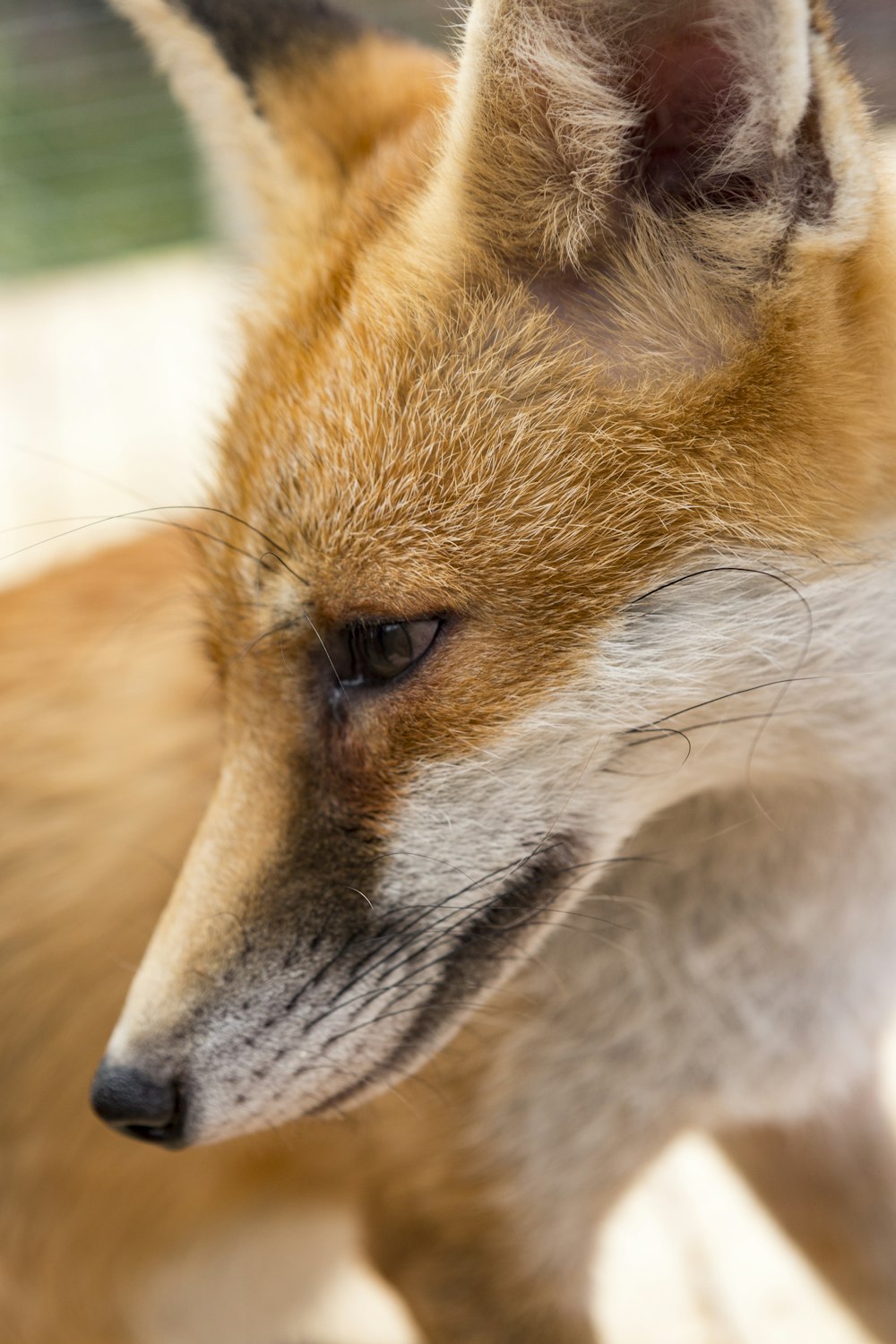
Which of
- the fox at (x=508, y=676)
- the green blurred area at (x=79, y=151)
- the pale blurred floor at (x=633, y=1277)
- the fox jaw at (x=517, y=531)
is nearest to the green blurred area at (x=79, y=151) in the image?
the green blurred area at (x=79, y=151)

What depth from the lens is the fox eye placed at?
1432mm

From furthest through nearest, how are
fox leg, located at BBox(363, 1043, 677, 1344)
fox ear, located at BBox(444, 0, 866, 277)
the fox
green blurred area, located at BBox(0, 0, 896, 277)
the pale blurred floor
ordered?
green blurred area, located at BBox(0, 0, 896, 277), the pale blurred floor, fox leg, located at BBox(363, 1043, 677, 1344), the fox, fox ear, located at BBox(444, 0, 866, 277)

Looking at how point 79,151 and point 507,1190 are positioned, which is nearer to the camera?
point 507,1190

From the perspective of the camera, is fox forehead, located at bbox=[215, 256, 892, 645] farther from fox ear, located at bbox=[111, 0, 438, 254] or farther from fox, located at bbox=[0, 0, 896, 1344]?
fox ear, located at bbox=[111, 0, 438, 254]

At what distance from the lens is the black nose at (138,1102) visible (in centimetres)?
149

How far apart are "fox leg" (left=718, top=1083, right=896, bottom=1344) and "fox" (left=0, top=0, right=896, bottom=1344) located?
357 mm

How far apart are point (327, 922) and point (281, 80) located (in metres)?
1.39

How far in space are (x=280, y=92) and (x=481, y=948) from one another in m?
1.42

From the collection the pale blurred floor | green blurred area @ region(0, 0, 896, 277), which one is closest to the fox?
the pale blurred floor

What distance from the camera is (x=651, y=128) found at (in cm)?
138

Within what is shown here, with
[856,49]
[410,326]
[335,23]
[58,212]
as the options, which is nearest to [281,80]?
[335,23]

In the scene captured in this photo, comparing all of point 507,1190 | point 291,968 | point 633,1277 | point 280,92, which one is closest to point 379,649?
point 291,968

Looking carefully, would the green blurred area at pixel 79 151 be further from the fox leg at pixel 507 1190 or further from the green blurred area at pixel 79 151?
the fox leg at pixel 507 1190

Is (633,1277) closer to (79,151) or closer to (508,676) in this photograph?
(508,676)
